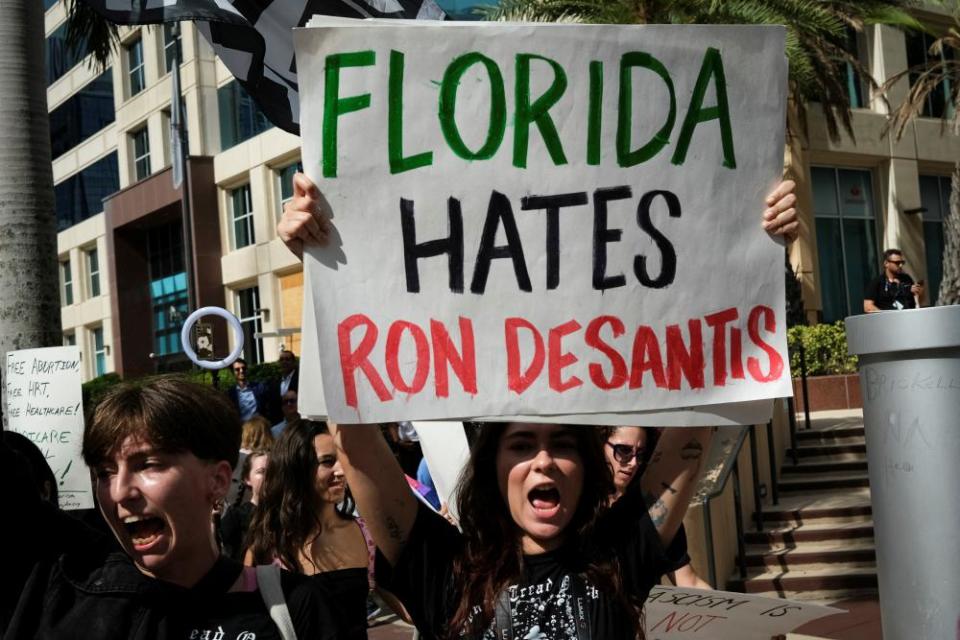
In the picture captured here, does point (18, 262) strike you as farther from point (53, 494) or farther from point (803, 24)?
point (803, 24)

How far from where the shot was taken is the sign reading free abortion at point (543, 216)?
255cm

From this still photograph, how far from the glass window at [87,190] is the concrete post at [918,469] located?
36520 mm

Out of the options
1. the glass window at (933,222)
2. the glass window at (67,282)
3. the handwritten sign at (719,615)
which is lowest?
the handwritten sign at (719,615)

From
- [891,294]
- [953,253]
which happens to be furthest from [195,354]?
[953,253]

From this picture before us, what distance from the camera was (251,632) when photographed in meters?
2.23

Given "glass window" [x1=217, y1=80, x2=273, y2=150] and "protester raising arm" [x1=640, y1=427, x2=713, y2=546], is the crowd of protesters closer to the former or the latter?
"protester raising arm" [x1=640, y1=427, x2=713, y2=546]

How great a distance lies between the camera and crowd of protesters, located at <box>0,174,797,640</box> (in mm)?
2242

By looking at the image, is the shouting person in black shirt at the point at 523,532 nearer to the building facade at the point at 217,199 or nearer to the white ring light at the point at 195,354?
the white ring light at the point at 195,354

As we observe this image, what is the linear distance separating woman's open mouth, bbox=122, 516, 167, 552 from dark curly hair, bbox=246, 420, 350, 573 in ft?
6.89

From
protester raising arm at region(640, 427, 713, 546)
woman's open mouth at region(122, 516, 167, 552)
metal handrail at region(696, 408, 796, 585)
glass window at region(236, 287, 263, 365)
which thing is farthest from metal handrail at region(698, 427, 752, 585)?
glass window at region(236, 287, 263, 365)

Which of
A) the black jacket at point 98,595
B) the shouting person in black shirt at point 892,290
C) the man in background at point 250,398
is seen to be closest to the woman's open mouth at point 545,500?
the black jacket at point 98,595

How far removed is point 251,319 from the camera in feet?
100

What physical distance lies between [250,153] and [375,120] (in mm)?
28049

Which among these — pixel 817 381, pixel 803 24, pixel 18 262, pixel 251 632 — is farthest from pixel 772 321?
pixel 803 24
